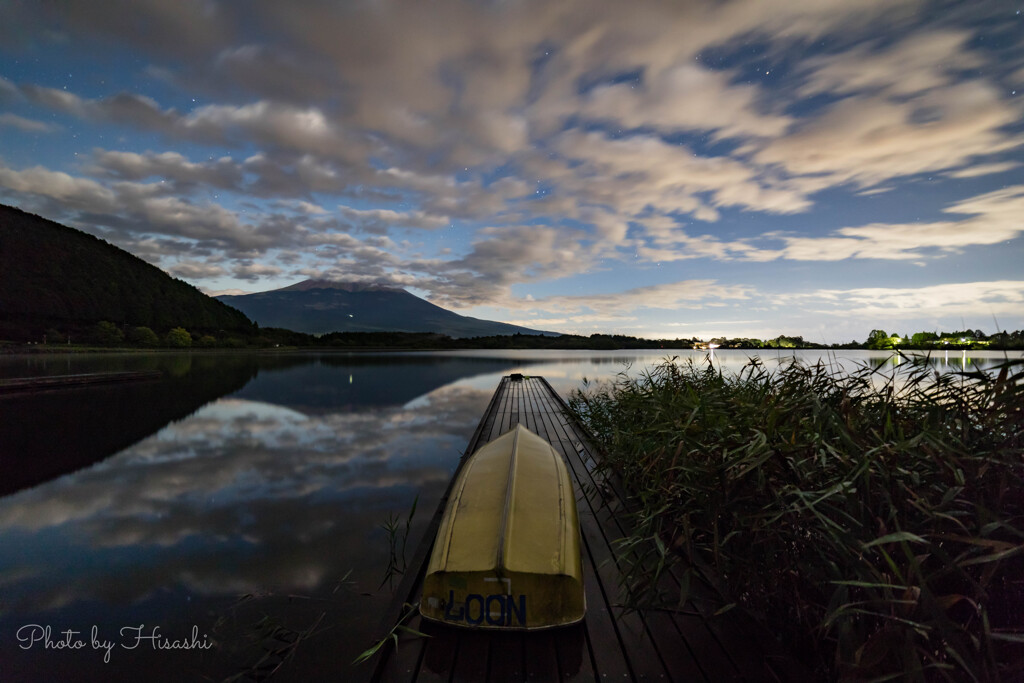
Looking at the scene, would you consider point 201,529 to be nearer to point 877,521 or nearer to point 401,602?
point 401,602

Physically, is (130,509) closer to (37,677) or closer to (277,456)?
(277,456)

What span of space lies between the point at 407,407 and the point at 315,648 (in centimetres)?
1487

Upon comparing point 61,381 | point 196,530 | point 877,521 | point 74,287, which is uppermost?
point 74,287

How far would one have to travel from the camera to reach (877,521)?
2135 millimetres

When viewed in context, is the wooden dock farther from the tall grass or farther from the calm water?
the calm water

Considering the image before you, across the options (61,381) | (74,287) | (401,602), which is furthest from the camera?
(74,287)

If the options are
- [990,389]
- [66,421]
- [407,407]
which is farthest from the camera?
[407,407]

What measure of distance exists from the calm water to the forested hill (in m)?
76.7

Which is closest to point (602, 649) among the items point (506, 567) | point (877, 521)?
point (506, 567)

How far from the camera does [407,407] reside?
1794 centimetres

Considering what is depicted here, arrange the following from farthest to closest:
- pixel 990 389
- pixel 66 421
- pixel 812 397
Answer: pixel 66 421
pixel 812 397
pixel 990 389

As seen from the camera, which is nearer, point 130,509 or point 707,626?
point 707,626

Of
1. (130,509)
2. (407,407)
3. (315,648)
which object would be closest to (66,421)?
(130,509)

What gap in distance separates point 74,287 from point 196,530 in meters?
98.8
